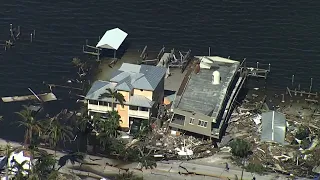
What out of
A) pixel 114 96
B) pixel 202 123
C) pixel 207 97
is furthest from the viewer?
pixel 207 97

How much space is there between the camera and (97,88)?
99625 mm

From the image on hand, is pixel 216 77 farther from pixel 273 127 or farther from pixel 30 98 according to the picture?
pixel 30 98

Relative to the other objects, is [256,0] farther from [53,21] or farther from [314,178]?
[314,178]

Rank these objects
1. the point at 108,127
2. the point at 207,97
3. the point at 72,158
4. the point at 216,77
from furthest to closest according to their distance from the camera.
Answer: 1. the point at 216,77
2. the point at 207,97
3. the point at 108,127
4. the point at 72,158

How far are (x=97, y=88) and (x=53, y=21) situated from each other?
34.0m

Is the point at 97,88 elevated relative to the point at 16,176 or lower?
elevated

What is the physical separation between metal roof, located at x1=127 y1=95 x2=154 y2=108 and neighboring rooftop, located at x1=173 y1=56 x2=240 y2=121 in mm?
3572

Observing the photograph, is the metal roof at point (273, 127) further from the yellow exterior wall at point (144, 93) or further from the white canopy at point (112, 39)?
the white canopy at point (112, 39)

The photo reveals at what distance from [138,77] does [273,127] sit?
66.0ft

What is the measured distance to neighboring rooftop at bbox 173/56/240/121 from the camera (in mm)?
98125

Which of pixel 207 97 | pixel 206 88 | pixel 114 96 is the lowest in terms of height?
pixel 207 97

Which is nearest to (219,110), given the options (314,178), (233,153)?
(233,153)

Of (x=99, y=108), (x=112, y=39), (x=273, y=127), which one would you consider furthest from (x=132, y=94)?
(x=112, y=39)

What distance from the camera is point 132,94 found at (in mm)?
98250
